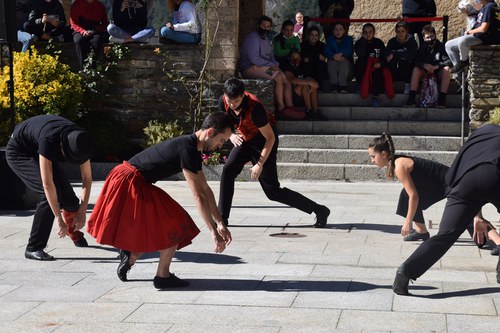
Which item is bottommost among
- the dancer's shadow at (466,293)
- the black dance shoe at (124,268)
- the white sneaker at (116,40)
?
the dancer's shadow at (466,293)

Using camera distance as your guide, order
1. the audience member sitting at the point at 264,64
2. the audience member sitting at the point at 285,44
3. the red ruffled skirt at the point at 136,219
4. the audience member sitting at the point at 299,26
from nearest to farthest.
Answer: the red ruffled skirt at the point at 136,219 < the audience member sitting at the point at 264,64 < the audience member sitting at the point at 285,44 < the audience member sitting at the point at 299,26

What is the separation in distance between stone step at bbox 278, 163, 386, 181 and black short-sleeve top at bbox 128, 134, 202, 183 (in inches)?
306

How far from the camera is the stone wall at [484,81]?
15445 millimetres

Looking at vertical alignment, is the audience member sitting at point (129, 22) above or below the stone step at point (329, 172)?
above

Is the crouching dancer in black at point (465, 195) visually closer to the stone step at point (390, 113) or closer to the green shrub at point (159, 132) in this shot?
the stone step at point (390, 113)

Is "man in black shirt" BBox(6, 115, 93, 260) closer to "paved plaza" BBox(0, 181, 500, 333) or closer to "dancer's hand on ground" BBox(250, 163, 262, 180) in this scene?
"paved plaza" BBox(0, 181, 500, 333)

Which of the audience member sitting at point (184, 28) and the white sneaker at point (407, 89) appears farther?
the white sneaker at point (407, 89)

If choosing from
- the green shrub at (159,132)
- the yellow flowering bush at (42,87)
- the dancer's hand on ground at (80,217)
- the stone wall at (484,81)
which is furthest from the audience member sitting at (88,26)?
the dancer's hand on ground at (80,217)

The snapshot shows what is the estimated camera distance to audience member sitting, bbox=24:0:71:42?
1720 cm

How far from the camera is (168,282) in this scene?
766 centimetres

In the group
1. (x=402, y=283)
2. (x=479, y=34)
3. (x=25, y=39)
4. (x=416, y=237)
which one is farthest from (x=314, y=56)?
(x=402, y=283)

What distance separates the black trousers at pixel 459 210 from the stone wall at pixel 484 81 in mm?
8595

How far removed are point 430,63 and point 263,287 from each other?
969cm

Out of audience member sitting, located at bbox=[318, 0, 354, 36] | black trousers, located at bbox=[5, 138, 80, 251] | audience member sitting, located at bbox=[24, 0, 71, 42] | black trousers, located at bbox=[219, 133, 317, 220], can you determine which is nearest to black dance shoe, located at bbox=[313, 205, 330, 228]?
black trousers, located at bbox=[219, 133, 317, 220]
